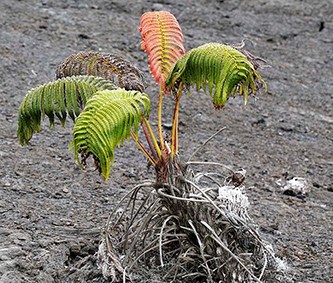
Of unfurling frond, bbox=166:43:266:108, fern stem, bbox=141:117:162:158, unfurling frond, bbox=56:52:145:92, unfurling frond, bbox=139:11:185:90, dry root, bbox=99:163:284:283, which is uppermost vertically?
unfurling frond, bbox=166:43:266:108

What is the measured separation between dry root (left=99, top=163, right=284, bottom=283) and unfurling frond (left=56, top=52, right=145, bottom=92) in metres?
0.44

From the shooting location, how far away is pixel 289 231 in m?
3.61

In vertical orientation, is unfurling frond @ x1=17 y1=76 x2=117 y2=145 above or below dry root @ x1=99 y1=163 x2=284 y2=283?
above

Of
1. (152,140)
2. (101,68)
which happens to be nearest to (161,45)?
(101,68)

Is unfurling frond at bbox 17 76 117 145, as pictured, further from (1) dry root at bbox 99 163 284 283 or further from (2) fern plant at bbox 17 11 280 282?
(1) dry root at bbox 99 163 284 283

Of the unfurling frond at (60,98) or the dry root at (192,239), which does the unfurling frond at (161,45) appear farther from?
the dry root at (192,239)

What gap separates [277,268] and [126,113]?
3.14 feet

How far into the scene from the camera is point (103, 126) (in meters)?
2.42

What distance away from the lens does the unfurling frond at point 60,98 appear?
2713 mm

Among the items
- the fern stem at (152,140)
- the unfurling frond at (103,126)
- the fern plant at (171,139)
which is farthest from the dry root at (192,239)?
the unfurling frond at (103,126)

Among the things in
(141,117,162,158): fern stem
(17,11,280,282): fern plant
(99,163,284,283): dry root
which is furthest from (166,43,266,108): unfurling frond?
(99,163,284,283): dry root

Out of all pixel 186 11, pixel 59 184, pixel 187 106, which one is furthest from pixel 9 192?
pixel 186 11

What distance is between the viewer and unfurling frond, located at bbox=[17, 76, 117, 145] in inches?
107

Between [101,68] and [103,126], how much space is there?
60cm
